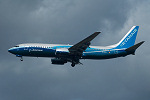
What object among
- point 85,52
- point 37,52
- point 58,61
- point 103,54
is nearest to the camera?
point 37,52

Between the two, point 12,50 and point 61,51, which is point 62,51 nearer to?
point 61,51

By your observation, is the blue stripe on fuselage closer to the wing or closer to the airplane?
the airplane

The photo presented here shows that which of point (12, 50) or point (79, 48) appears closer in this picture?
point (79, 48)

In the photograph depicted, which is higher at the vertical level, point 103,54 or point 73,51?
point 73,51

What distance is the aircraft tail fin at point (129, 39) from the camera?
349 feet

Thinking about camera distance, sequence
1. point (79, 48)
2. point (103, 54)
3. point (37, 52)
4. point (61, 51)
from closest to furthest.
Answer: point (61, 51) < point (37, 52) < point (79, 48) < point (103, 54)

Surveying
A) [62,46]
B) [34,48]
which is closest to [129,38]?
[62,46]

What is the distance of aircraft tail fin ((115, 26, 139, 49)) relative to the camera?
107 metres

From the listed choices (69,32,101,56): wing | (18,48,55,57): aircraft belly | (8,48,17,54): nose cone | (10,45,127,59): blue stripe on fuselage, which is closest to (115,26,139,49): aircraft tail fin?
(10,45,127,59): blue stripe on fuselage

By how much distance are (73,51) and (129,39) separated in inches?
826

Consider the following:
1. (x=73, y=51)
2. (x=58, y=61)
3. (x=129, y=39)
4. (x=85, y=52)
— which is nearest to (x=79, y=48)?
(x=73, y=51)

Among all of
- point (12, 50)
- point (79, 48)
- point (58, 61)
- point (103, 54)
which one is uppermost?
point (12, 50)

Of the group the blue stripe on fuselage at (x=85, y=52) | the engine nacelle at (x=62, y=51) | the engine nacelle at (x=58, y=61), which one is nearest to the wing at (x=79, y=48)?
the engine nacelle at (x=62, y=51)

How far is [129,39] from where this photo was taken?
359ft
